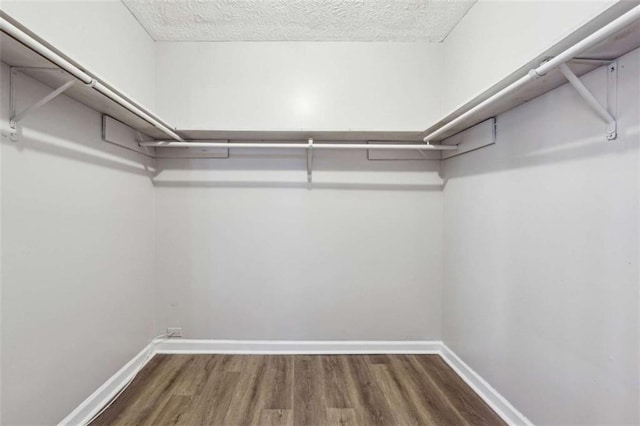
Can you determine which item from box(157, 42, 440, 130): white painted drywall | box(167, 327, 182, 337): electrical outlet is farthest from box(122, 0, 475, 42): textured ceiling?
box(167, 327, 182, 337): electrical outlet

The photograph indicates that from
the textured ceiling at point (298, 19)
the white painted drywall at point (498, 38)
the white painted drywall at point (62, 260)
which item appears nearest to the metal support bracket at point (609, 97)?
the white painted drywall at point (498, 38)

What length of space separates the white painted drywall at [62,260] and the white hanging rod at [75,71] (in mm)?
294

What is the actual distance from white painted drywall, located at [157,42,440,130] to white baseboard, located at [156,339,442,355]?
1745 mm

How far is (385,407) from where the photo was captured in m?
1.56

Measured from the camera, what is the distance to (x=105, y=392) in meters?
1.57

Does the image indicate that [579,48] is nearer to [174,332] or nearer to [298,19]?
[298,19]

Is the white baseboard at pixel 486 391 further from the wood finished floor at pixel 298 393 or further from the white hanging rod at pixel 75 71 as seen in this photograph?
the white hanging rod at pixel 75 71

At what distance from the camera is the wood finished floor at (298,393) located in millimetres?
1473

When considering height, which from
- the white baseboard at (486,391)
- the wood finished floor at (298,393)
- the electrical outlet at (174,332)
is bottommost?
the wood finished floor at (298,393)

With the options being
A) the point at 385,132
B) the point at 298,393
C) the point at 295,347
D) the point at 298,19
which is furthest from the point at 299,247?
the point at 298,19

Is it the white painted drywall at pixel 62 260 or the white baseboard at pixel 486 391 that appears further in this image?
the white baseboard at pixel 486 391

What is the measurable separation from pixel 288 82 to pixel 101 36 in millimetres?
1193

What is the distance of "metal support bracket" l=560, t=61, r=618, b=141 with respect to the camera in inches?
38.5

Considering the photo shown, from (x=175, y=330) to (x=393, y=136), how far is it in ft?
7.53
